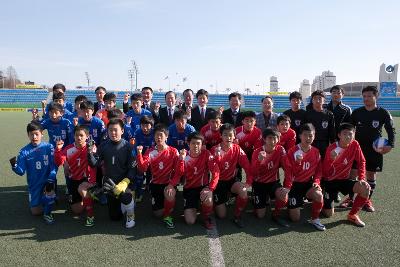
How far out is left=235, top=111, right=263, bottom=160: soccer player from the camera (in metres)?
5.21

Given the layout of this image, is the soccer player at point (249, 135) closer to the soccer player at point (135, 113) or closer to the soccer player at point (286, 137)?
the soccer player at point (286, 137)

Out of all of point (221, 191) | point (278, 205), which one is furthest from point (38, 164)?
point (278, 205)

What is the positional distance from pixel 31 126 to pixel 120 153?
1345 millimetres

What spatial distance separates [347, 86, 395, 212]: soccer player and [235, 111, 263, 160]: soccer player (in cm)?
165

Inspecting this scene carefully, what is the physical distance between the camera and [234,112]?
5871mm

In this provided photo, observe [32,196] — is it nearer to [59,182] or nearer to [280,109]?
[59,182]

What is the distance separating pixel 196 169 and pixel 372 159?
9.45 feet

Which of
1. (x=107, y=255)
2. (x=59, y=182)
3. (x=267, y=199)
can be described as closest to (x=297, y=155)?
(x=267, y=199)

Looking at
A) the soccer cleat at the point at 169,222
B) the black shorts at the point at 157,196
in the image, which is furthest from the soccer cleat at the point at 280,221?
the black shorts at the point at 157,196

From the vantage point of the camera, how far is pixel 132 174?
15.1 ft

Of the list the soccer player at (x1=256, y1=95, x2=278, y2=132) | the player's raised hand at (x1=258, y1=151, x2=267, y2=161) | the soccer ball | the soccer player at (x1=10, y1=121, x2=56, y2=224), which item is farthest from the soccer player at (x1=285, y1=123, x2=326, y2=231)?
the soccer player at (x1=10, y1=121, x2=56, y2=224)

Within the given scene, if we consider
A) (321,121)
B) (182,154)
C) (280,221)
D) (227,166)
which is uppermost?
(321,121)

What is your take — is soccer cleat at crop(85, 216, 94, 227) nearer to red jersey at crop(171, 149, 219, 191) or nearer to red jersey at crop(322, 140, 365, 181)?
red jersey at crop(171, 149, 219, 191)

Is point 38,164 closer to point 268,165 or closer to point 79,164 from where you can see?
point 79,164
